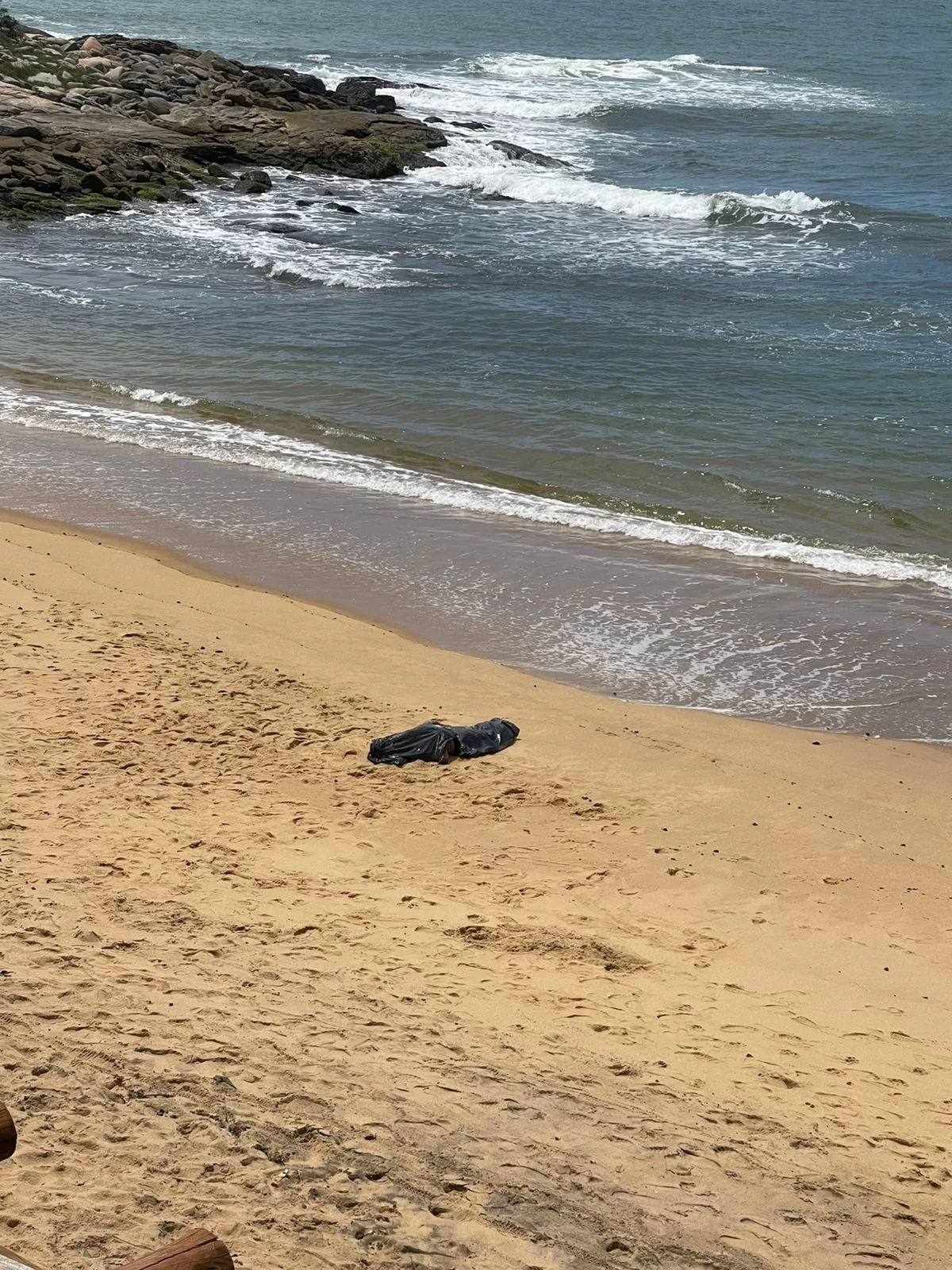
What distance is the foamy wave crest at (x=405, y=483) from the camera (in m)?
13.5

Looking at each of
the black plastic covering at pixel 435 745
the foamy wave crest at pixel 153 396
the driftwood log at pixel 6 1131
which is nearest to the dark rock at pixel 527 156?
the foamy wave crest at pixel 153 396

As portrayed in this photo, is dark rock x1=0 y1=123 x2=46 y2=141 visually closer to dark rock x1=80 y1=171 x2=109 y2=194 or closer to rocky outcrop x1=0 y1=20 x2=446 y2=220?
rocky outcrop x1=0 y1=20 x2=446 y2=220

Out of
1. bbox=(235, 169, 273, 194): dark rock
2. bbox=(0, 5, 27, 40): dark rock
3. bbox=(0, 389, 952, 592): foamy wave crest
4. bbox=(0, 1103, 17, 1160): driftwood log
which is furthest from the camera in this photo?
bbox=(0, 5, 27, 40): dark rock

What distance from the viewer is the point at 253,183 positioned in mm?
30578

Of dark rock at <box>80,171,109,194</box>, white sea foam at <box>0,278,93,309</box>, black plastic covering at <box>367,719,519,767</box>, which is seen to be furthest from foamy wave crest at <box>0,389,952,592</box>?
dark rock at <box>80,171,109,194</box>

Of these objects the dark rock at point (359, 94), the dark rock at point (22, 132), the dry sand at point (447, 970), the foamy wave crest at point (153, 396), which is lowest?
the dry sand at point (447, 970)

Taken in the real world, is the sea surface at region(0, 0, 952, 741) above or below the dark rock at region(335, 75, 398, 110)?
below

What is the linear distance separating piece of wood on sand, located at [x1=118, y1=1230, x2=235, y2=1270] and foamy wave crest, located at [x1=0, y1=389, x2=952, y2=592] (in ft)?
35.1

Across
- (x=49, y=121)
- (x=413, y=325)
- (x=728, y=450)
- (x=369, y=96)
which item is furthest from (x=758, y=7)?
(x=728, y=450)

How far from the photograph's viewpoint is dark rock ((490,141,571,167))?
34.2m

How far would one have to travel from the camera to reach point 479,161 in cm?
3422

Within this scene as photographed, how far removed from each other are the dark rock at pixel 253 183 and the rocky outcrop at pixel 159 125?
5 cm

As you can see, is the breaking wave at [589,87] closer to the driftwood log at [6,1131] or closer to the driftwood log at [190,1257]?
Answer: the driftwood log at [6,1131]

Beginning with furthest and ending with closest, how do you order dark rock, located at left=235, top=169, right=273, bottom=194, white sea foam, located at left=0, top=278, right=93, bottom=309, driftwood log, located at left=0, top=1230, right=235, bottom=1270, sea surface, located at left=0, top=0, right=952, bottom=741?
dark rock, located at left=235, top=169, right=273, bottom=194
white sea foam, located at left=0, top=278, right=93, bottom=309
sea surface, located at left=0, top=0, right=952, bottom=741
driftwood log, located at left=0, top=1230, right=235, bottom=1270
